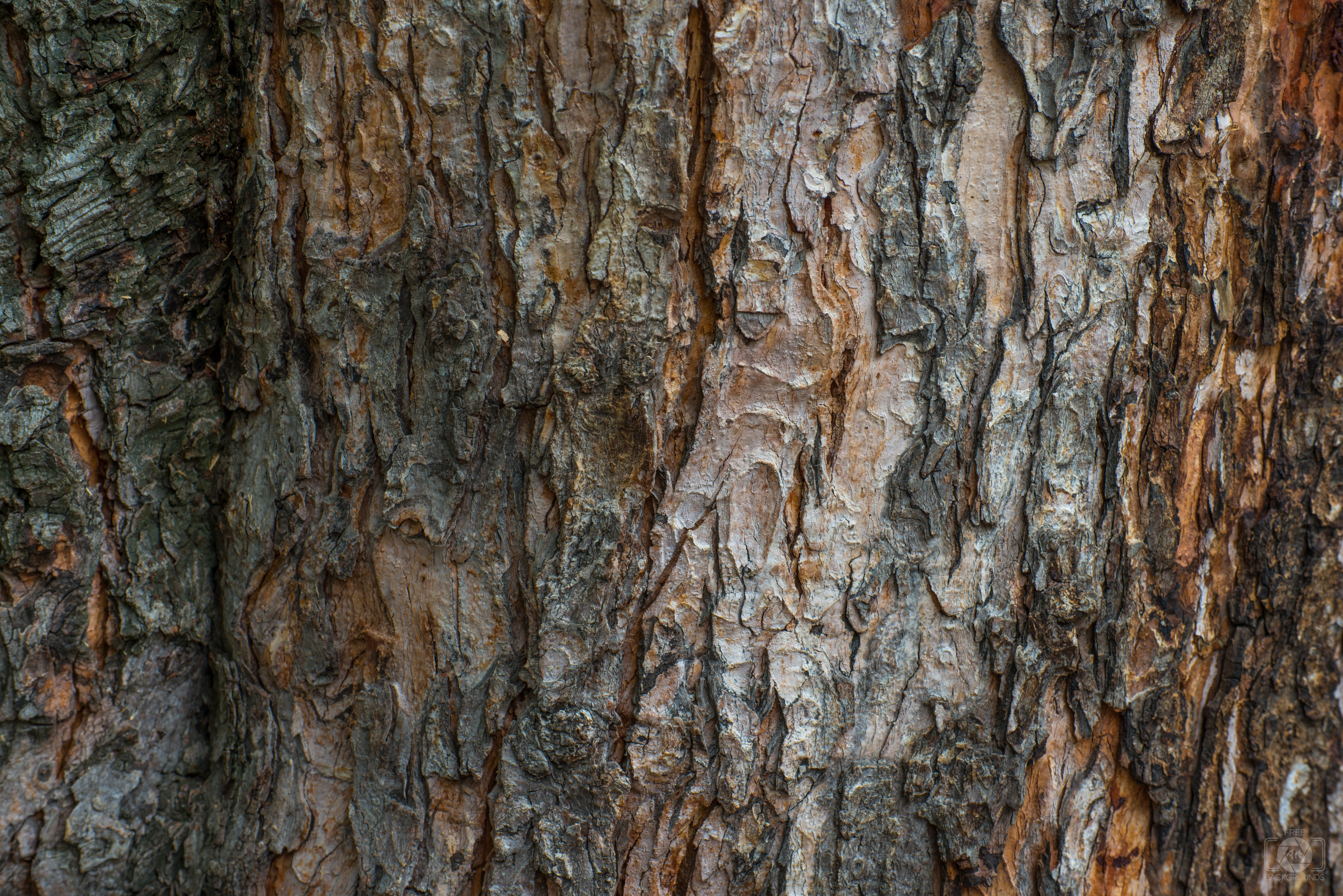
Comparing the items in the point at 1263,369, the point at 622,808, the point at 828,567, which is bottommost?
the point at 622,808

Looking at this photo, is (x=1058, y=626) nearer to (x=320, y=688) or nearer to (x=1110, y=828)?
(x=1110, y=828)

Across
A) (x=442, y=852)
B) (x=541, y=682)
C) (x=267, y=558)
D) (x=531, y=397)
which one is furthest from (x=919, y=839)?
(x=267, y=558)

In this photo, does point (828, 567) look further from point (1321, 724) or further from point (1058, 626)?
point (1321, 724)

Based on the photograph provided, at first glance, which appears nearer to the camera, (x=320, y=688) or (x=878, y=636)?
(x=878, y=636)

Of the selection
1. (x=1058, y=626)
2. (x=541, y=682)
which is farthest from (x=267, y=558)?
(x=1058, y=626)

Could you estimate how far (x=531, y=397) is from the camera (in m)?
1.34

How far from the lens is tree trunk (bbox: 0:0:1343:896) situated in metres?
1.30

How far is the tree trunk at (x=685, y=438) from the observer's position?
51.1 inches

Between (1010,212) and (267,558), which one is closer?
(1010,212)

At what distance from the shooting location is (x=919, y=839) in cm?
145

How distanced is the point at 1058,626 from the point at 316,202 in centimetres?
Result: 142

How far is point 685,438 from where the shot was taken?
134cm

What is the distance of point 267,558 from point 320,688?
0.82ft

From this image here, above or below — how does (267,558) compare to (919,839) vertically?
above
